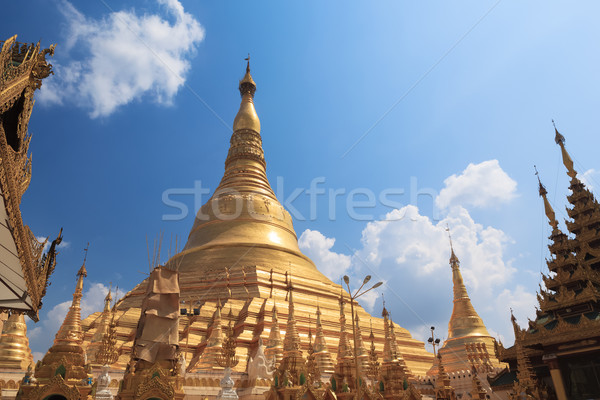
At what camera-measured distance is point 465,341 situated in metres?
28.2

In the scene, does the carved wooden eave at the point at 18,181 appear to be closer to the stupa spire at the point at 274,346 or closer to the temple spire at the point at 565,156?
the stupa spire at the point at 274,346

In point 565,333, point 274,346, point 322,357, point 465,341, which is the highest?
point 465,341

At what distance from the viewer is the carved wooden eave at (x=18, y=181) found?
6664 mm

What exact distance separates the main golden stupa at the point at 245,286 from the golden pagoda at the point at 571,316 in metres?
10.0

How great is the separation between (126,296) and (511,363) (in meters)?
26.3

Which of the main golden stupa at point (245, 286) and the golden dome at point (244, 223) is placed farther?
the golden dome at point (244, 223)

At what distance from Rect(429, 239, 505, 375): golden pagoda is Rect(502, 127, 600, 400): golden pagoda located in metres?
6.38

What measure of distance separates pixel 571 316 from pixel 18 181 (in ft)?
66.0

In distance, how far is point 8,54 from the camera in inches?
271

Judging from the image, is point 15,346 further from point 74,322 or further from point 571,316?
point 571,316

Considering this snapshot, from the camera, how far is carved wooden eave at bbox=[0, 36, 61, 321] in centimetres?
666

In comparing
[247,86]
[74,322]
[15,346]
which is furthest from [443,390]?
[247,86]

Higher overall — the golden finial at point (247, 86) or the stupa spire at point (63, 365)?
the golden finial at point (247, 86)

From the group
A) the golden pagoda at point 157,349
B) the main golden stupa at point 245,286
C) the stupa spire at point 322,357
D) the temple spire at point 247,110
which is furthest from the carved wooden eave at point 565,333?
the temple spire at point 247,110
